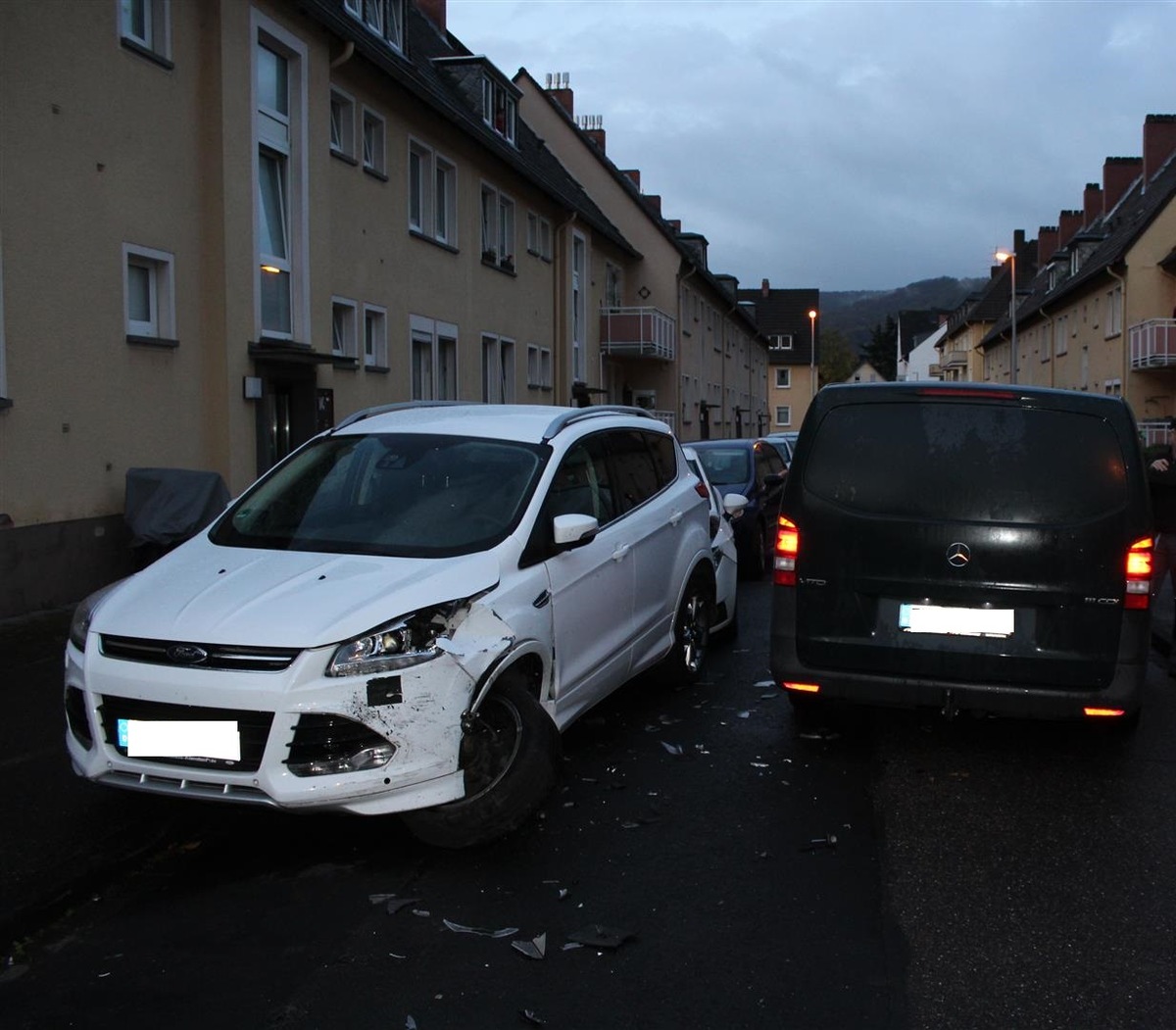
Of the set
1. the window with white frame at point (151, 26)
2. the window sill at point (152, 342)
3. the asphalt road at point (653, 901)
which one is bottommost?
the asphalt road at point (653, 901)

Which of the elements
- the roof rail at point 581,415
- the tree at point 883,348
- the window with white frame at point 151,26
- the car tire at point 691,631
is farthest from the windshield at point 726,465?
the tree at point 883,348

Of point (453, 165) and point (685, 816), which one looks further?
point (453, 165)

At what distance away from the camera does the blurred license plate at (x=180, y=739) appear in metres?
4.23

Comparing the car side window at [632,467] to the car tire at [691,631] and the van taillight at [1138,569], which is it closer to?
the car tire at [691,631]

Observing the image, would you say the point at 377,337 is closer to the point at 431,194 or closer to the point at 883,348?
the point at 431,194

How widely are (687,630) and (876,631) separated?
2.17m

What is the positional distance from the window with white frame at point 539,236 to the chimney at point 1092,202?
3273 centimetres

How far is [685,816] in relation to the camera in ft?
16.7

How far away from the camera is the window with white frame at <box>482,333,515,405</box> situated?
80.2 feet

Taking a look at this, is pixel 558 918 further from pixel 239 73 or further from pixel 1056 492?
pixel 239 73

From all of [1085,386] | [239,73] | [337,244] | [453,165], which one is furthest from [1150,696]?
[1085,386]

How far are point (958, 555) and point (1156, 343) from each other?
105 ft

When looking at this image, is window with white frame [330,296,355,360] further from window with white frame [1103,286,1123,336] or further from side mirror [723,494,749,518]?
window with white frame [1103,286,1123,336]

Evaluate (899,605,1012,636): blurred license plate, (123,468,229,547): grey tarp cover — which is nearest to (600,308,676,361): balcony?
(123,468,229,547): grey tarp cover
